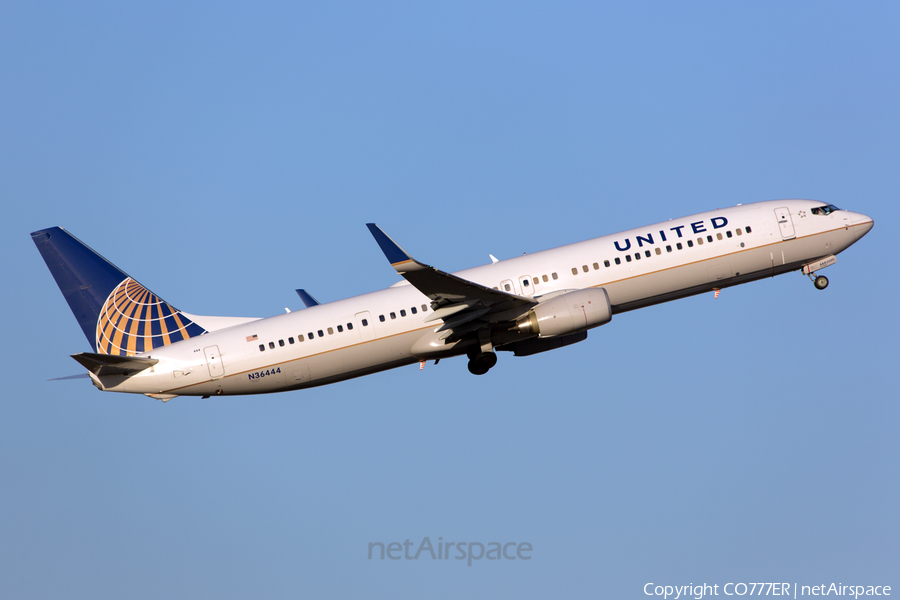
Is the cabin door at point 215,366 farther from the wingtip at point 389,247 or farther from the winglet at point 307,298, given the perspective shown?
the wingtip at point 389,247

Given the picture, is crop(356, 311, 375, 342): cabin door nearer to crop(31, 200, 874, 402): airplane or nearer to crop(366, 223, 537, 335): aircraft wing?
crop(31, 200, 874, 402): airplane

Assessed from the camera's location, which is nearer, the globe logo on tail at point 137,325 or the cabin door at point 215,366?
the cabin door at point 215,366

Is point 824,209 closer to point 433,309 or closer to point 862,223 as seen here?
point 862,223

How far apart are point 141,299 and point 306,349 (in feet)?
28.6

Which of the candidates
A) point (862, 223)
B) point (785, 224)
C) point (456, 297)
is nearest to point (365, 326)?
point (456, 297)

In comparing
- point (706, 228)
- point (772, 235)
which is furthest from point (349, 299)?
point (772, 235)

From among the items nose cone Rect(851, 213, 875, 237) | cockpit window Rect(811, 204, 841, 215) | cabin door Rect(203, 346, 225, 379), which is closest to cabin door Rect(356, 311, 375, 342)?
cabin door Rect(203, 346, 225, 379)

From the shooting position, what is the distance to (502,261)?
129 ft

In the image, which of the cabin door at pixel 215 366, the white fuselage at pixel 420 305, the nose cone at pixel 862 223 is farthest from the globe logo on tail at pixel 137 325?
the nose cone at pixel 862 223

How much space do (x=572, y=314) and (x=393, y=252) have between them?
850cm

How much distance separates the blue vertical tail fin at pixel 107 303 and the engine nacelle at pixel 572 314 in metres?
14.8

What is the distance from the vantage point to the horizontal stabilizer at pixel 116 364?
117 ft

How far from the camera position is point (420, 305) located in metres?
37.8

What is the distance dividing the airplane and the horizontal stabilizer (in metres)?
0.06
